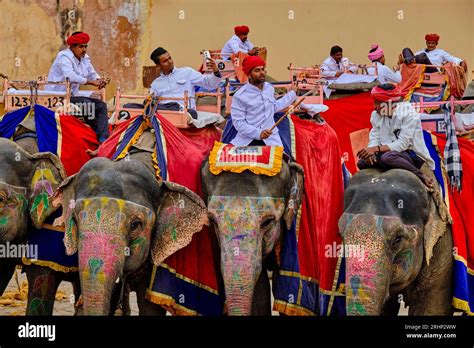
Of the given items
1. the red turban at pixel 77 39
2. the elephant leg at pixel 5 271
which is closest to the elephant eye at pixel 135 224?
the elephant leg at pixel 5 271

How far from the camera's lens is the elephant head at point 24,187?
15.1m

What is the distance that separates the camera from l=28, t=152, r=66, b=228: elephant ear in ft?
50.3

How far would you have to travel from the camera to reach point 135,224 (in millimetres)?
14484

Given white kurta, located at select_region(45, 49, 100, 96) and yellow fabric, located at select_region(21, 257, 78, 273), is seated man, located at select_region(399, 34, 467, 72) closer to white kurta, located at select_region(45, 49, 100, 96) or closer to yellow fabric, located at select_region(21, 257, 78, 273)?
white kurta, located at select_region(45, 49, 100, 96)

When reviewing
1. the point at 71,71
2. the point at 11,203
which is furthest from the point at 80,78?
the point at 11,203

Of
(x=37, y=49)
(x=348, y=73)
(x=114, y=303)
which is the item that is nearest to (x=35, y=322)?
(x=114, y=303)

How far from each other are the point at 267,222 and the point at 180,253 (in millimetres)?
918

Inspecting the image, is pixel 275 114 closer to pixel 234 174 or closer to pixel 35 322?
pixel 234 174

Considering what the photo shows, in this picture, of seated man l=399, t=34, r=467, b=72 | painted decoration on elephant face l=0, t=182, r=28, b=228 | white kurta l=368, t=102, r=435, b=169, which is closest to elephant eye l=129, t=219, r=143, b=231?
painted decoration on elephant face l=0, t=182, r=28, b=228

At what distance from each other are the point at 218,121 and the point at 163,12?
11.4 meters

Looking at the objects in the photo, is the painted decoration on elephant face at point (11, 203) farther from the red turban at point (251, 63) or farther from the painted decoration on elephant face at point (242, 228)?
the red turban at point (251, 63)

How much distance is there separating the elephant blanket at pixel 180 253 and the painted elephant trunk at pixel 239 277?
83 centimetres

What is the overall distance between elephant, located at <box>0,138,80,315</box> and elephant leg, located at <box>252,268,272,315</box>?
165 cm

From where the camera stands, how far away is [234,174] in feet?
48.4
